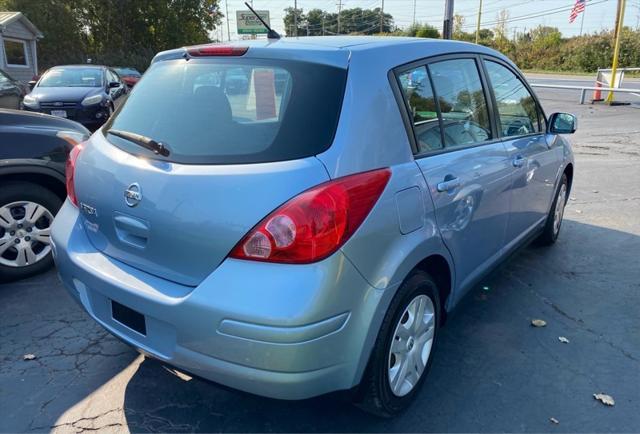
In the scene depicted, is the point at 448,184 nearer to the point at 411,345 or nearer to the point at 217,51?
the point at 411,345

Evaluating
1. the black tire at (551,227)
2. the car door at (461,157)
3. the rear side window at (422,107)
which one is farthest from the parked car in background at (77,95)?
the rear side window at (422,107)

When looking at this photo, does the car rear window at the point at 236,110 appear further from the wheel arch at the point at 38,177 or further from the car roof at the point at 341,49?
the wheel arch at the point at 38,177

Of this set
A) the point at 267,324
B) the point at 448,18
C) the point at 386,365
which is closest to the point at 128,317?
the point at 267,324

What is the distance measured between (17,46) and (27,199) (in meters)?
27.2

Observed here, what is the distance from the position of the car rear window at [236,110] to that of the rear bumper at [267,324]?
48cm

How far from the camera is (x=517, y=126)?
3.75m

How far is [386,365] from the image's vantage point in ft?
7.63

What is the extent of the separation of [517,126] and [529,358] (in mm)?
1635

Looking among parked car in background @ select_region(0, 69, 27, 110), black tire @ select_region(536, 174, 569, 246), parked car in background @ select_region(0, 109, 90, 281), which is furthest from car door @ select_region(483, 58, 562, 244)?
parked car in background @ select_region(0, 69, 27, 110)

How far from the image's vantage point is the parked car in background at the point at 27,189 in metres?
3.96

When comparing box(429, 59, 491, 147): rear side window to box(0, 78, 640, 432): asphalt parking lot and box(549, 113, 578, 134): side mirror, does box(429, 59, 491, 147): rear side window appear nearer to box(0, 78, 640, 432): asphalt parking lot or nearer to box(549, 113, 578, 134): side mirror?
box(0, 78, 640, 432): asphalt parking lot

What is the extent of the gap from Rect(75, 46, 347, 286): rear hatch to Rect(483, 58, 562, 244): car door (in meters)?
1.71

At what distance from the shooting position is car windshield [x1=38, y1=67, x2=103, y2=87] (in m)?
11.3

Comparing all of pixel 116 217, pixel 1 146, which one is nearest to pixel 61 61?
pixel 1 146
